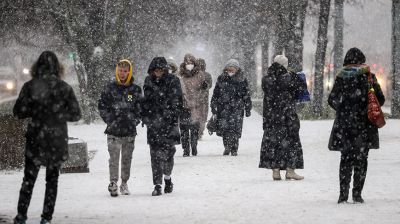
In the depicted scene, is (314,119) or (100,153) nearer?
(100,153)

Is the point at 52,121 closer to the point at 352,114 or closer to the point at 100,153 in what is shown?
the point at 352,114

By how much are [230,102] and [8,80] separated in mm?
45907

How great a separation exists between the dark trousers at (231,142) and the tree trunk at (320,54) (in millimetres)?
13243

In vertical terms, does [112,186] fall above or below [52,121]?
below

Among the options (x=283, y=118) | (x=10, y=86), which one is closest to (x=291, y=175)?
(x=283, y=118)

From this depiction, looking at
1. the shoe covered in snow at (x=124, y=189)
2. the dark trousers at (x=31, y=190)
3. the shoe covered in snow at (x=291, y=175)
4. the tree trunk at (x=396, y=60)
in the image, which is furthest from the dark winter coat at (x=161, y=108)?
the tree trunk at (x=396, y=60)

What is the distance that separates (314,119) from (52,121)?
69.3 ft

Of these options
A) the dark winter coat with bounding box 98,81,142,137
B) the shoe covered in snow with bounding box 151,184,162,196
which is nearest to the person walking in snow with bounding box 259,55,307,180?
the shoe covered in snow with bounding box 151,184,162,196

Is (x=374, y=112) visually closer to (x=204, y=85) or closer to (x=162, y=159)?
(x=162, y=159)

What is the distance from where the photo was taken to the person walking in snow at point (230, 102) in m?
16.2

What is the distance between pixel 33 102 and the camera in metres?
8.21

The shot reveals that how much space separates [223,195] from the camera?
10875 mm

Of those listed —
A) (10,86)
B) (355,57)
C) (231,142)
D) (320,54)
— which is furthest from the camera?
(10,86)

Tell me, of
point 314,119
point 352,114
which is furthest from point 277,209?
point 314,119
